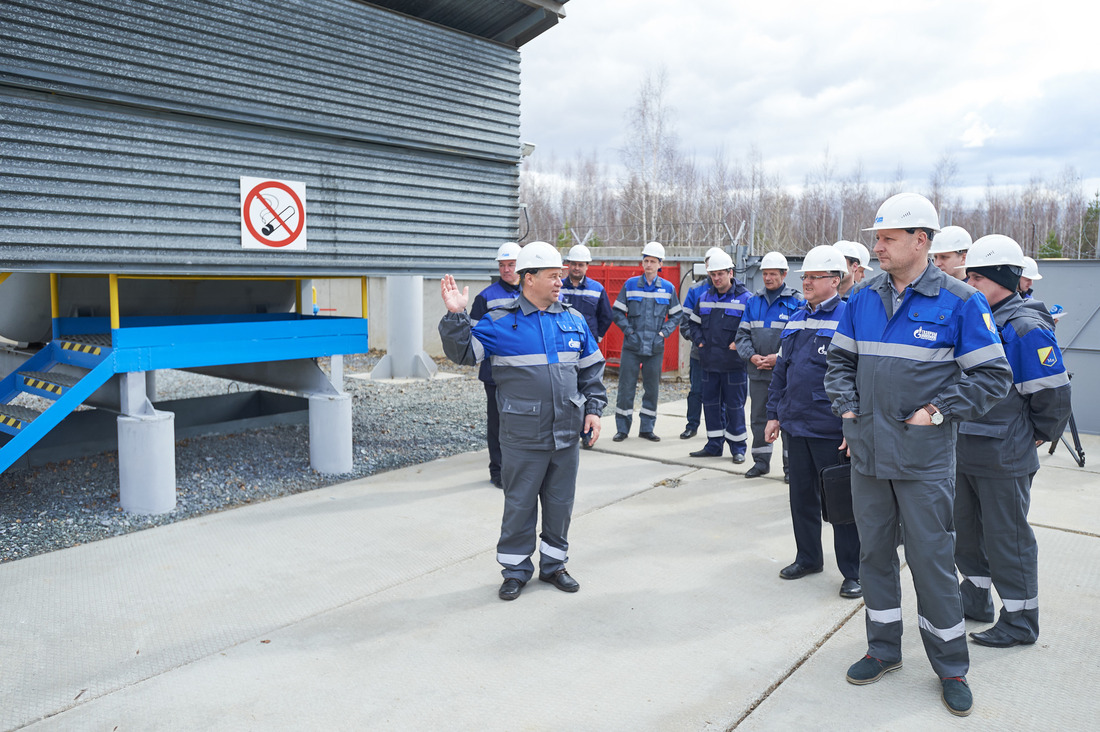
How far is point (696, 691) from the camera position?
3.20 metres

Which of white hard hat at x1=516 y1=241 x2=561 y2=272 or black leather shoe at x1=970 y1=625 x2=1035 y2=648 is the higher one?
white hard hat at x1=516 y1=241 x2=561 y2=272

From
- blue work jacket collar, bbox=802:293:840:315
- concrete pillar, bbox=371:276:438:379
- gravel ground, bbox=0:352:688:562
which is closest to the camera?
blue work jacket collar, bbox=802:293:840:315

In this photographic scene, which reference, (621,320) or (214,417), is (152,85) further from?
(621,320)

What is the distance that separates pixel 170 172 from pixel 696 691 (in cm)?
504

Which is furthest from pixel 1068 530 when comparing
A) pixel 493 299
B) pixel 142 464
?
pixel 142 464

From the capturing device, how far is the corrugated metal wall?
16.9 ft

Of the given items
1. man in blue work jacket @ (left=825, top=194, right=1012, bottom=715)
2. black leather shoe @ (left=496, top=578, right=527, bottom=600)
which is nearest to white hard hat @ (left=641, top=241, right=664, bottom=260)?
black leather shoe @ (left=496, top=578, right=527, bottom=600)

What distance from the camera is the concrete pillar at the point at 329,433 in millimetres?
6742

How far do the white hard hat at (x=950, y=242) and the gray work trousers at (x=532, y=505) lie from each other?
2.58 m

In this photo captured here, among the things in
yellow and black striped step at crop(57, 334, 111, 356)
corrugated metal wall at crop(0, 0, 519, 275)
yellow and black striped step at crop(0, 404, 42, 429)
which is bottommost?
yellow and black striped step at crop(0, 404, 42, 429)

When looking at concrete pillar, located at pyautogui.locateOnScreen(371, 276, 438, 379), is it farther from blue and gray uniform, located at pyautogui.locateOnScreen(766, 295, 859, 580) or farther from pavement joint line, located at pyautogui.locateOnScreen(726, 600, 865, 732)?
pavement joint line, located at pyautogui.locateOnScreen(726, 600, 865, 732)

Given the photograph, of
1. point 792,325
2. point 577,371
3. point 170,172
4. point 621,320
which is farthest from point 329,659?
point 621,320

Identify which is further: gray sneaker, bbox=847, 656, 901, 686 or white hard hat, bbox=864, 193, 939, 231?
gray sneaker, bbox=847, 656, 901, 686

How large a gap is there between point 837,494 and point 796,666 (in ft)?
2.71
